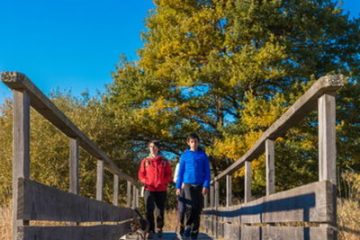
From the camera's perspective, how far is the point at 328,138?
3.84 meters

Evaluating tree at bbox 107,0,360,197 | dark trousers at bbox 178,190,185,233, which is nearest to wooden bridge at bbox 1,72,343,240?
dark trousers at bbox 178,190,185,233

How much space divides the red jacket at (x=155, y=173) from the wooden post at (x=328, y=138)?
22.8 ft

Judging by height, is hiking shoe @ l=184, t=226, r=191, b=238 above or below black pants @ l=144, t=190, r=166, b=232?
below

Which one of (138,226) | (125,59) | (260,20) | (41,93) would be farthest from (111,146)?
(41,93)

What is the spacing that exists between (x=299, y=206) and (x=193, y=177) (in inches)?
205

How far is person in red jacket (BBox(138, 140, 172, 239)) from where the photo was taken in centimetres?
1075

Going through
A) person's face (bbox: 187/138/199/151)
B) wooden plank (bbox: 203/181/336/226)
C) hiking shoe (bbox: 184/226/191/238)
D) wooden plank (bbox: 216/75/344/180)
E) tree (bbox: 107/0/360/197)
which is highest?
tree (bbox: 107/0/360/197)

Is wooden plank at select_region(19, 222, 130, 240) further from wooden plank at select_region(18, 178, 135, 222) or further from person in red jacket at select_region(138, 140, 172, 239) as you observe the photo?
person in red jacket at select_region(138, 140, 172, 239)

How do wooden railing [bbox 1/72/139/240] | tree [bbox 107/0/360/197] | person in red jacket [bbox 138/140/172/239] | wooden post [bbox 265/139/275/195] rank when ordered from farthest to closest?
tree [bbox 107/0/360/197] < person in red jacket [bbox 138/140/172/239] < wooden post [bbox 265/139/275/195] < wooden railing [bbox 1/72/139/240]

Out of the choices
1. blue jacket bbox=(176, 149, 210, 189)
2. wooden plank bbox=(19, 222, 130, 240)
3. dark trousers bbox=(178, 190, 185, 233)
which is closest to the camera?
wooden plank bbox=(19, 222, 130, 240)

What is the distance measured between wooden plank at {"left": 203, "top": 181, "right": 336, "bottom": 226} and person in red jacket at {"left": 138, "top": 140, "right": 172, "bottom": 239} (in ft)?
11.3

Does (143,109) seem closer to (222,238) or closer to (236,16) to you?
(236,16)

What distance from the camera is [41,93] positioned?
4383mm

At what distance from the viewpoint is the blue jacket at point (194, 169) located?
974 cm
